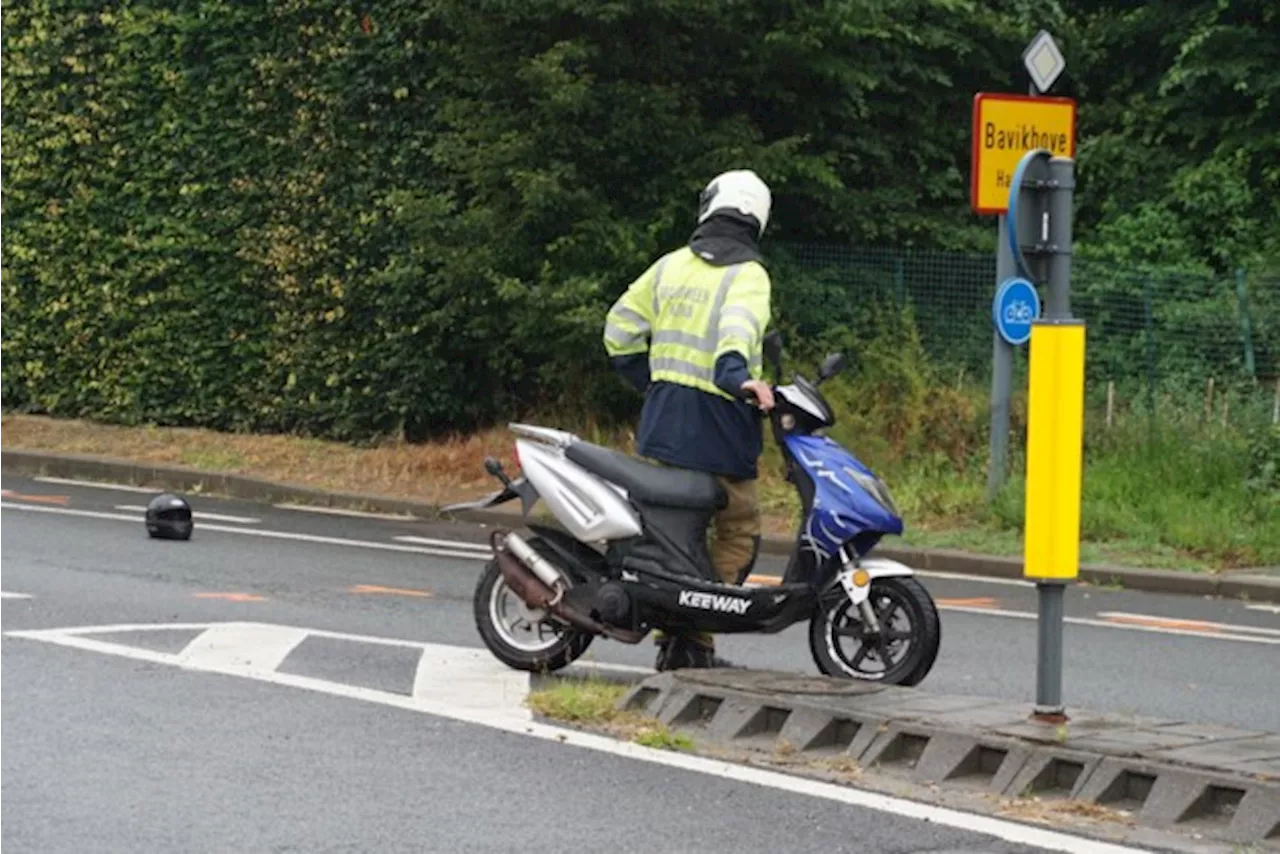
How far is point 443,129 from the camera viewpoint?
2155 cm

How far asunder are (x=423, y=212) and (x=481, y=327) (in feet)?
3.54

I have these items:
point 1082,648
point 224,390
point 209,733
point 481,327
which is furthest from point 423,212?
point 209,733

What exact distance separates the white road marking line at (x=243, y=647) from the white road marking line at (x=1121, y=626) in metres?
4.04

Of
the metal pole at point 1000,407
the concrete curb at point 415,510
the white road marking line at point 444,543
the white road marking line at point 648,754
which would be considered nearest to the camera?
the white road marking line at point 648,754

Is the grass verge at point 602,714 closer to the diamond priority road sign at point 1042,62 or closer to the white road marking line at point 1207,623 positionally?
the white road marking line at point 1207,623

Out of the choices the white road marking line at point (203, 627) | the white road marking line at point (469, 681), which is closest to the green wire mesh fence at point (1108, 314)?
the white road marking line at point (203, 627)

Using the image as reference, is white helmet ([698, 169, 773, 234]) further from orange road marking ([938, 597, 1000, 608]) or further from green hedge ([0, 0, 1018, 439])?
green hedge ([0, 0, 1018, 439])

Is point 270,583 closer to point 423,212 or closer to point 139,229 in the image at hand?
point 423,212

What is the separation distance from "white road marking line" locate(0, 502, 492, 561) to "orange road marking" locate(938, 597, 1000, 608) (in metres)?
3.12

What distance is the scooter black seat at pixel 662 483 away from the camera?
32.3 feet

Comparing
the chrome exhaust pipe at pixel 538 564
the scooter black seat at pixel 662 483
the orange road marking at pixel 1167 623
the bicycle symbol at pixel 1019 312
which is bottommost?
the orange road marking at pixel 1167 623

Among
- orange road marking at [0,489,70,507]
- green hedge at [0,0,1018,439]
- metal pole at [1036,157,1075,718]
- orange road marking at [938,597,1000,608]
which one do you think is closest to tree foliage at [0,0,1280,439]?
green hedge at [0,0,1018,439]

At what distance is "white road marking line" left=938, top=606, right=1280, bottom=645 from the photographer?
12.7 meters

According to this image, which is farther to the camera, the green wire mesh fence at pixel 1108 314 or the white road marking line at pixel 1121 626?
the green wire mesh fence at pixel 1108 314
